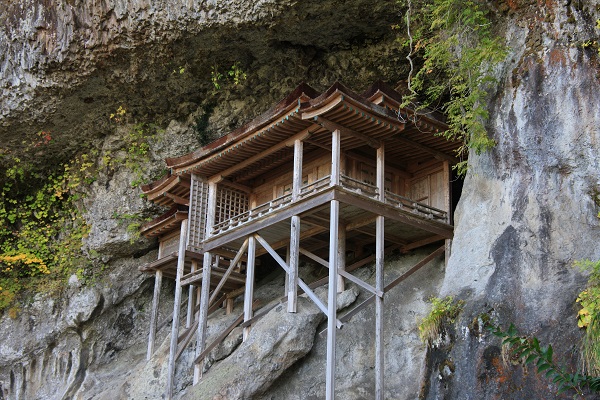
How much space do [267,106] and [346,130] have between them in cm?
604

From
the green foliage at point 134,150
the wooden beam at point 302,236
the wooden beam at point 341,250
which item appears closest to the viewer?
the wooden beam at point 341,250

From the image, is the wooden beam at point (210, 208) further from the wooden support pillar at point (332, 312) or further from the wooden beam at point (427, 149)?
the wooden beam at point (427, 149)

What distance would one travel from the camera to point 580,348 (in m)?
9.44

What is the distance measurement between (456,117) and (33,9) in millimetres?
12763

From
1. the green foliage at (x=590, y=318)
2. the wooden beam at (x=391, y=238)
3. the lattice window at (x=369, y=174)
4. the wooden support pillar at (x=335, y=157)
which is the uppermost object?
the lattice window at (x=369, y=174)

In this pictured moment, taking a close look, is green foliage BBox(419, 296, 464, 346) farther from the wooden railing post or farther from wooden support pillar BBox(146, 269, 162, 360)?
wooden support pillar BBox(146, 269, 162, 360)

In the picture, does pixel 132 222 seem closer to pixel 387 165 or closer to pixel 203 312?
pixel 203 312

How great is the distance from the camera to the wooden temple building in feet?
48.3

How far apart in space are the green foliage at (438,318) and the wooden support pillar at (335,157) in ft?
12.7

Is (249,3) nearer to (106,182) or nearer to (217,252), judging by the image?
(217,252)

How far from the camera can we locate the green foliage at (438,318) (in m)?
11.1

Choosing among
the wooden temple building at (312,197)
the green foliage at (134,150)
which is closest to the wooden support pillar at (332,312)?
the wooden temple building at (312,197)

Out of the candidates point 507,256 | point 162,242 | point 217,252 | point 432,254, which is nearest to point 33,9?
point 162,242

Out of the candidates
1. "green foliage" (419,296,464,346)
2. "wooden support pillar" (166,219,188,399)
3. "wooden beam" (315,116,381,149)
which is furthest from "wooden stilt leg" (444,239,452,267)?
"wooden support pillar" (166,219,188,399)
